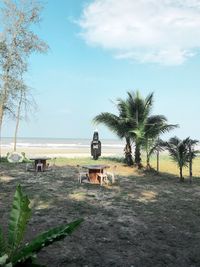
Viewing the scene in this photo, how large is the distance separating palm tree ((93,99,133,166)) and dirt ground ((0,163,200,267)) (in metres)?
7.70

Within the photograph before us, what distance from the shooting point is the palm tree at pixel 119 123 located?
80.4ft

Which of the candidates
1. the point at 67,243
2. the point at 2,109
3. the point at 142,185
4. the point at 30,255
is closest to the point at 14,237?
the point at 30,255

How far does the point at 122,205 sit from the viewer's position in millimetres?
11617

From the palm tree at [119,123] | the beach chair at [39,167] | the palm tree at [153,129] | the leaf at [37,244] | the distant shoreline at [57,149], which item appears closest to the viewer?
the leaf at [37,244]

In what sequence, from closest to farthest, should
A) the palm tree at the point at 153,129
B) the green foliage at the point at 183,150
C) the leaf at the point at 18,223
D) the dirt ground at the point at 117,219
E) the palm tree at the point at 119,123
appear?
the leaf at the point at 18,223 < the dirt ground at the point at 117,219 < the green foliage at the point at 183,150 < the palm tree at the point at 153,129 < the palm tree at the point at 119,123

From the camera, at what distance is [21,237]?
A: 4.24 meters

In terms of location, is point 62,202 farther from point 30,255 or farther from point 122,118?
point 122,118

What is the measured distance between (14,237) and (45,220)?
5.25 m

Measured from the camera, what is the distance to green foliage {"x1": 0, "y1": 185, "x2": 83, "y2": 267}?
4.03m

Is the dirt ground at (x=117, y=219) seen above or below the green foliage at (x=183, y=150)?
below

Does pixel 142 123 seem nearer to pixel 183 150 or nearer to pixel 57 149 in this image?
pixel 183 150

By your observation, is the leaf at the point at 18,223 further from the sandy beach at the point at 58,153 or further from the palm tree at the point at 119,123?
the sandy beach at the point at 58,153

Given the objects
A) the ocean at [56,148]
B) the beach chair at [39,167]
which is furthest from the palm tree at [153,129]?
the ocean at [56,148]

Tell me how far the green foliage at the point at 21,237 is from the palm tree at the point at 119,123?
20216 mm
